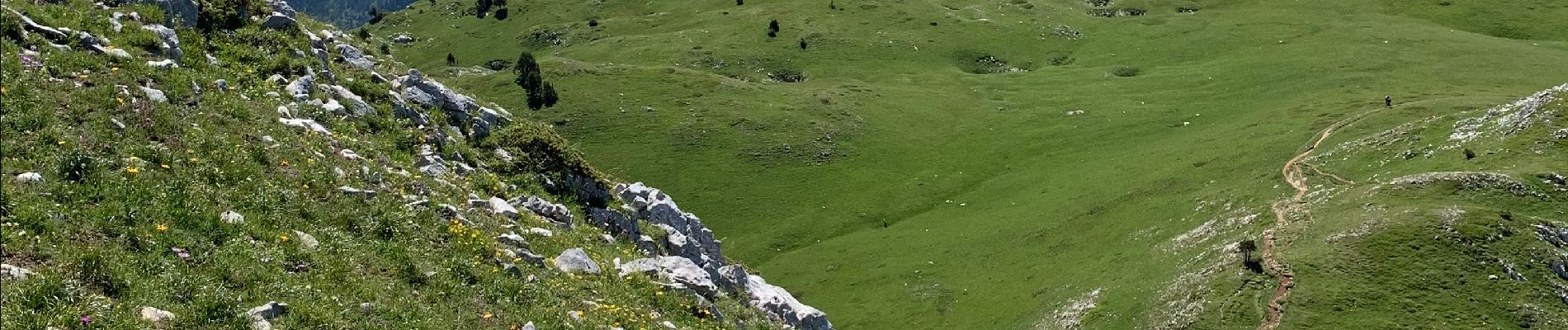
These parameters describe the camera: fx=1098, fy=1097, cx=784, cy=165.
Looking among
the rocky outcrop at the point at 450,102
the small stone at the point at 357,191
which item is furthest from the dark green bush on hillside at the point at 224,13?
the small stone at the point at 357,191

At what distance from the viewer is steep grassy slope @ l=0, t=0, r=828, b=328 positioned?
14.0 m

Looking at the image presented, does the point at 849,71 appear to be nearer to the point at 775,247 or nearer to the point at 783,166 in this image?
the point at 783,166

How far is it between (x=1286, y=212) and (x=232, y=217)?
70014 mm

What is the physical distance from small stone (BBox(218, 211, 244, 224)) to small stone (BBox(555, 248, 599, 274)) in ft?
21.6

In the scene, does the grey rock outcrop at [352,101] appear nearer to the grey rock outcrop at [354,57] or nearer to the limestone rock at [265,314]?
the grey rock outcrop at [354,57]

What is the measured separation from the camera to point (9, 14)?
67.1 ft

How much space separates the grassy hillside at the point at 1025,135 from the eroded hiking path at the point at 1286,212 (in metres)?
0.68

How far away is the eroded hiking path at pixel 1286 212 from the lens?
5594 centimetres

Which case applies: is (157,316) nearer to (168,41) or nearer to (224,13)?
(168,41)

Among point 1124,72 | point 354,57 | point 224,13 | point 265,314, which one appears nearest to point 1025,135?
point 1124,72

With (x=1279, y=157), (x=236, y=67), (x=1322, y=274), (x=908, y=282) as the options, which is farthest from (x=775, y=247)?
(x=236, y=67)

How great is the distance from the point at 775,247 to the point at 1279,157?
150ft

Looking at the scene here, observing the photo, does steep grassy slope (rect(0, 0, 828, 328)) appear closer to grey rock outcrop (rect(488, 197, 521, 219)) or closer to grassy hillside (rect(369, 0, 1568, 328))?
grey rock outcrop (rect(488, 197, 521, 219))

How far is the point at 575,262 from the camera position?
74.2ft
